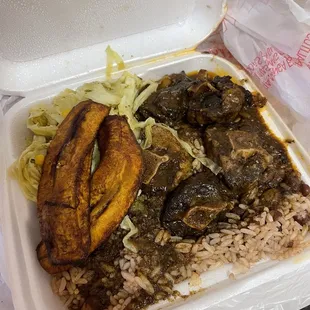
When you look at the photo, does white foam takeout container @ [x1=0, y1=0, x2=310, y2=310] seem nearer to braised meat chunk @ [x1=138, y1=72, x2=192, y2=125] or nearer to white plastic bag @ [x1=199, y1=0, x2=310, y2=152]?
white plastic bag @ [x1=199, y1=0, x2=310, y2=152]

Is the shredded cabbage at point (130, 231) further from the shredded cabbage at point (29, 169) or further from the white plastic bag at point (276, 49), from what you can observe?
the white plastic bag at point (276, 49)

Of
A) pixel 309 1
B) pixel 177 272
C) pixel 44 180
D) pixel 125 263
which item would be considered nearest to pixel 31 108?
pixel 44 180

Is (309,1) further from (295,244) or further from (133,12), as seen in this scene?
(295,244)

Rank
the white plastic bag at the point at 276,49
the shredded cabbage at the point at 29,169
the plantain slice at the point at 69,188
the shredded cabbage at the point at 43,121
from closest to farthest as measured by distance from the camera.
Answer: the plantain slice at the point at 69,188, the shredded cabbage at the point at 29,169, the shredded cabbage at the point at 43,121, the white plastic bag at the point at 276,49

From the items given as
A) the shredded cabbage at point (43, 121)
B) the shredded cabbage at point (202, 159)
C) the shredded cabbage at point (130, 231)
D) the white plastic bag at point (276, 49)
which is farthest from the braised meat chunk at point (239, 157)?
the shredded cabbage at point (43, 121)

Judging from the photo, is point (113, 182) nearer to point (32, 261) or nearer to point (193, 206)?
point (193, 206)

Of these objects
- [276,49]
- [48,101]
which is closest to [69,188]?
[48,101]

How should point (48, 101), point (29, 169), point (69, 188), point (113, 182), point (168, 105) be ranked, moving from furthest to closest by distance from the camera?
point (48, 101)
point (168, 105)
point (29, 169)
point (113, 182)
point (69, 188)
